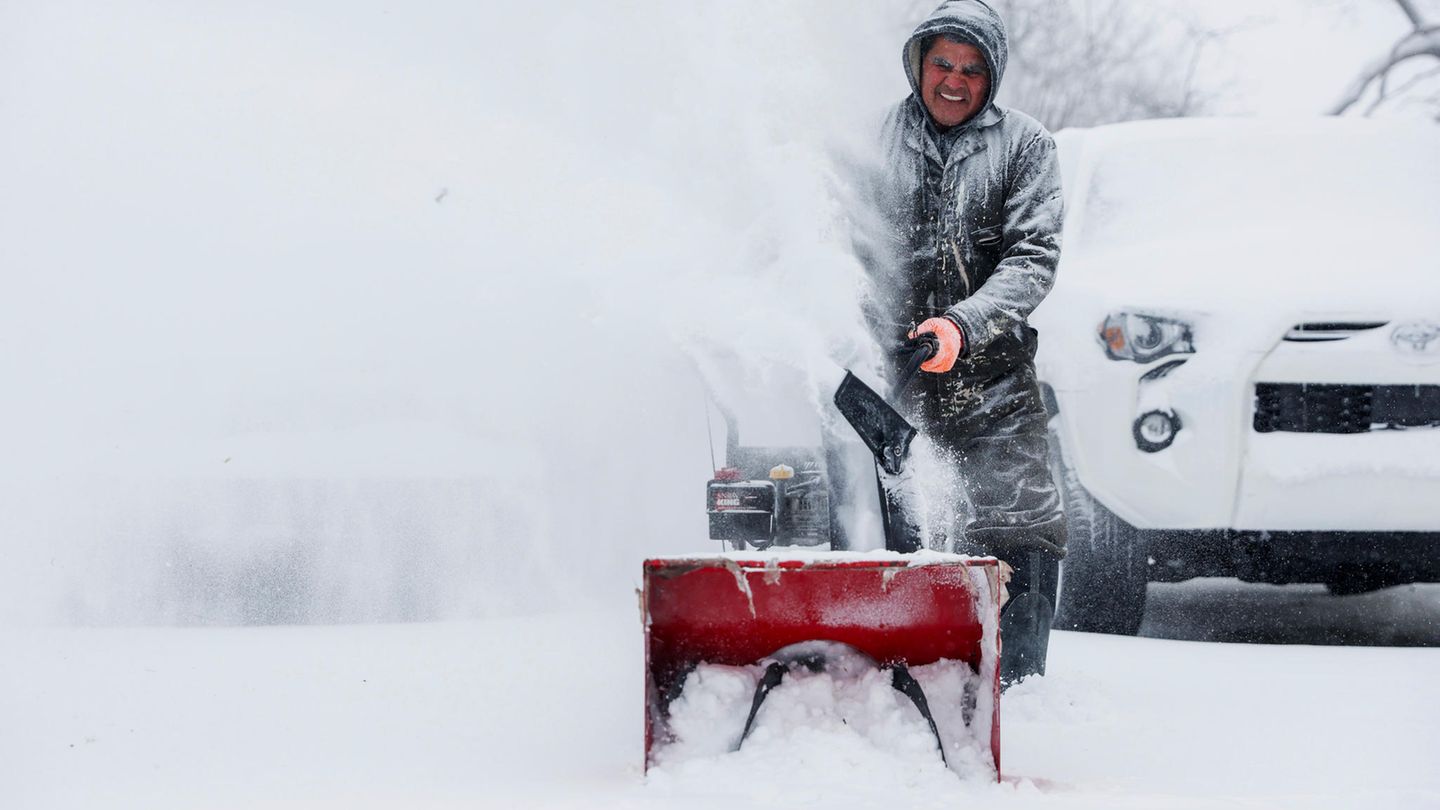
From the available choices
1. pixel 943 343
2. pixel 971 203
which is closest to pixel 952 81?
pixel 971 203

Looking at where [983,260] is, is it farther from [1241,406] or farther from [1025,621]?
[1241,406]

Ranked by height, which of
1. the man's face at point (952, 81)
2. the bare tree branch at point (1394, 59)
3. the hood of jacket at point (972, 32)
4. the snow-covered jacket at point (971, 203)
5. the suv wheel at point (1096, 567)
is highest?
the bare tree branch at point (1394, 59)

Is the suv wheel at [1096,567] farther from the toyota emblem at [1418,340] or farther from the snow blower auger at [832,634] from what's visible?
the snow blower auger at [832,634]

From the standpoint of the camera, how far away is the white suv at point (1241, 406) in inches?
174

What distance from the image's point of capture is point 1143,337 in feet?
14.9

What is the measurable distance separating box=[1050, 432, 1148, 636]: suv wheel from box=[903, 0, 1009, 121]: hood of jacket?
1482 mm

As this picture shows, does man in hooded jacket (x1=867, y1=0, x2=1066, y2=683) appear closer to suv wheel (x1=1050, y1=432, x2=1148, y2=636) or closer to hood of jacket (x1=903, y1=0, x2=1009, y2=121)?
hood of jacket (x1=903, y1=0, x2=1009, y2=121)

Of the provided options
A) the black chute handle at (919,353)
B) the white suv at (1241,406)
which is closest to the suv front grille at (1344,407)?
the white suv at (1241,406)

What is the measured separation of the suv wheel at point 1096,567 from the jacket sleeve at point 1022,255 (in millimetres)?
1177

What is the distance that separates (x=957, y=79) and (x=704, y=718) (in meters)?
1.83

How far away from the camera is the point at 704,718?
2.86m

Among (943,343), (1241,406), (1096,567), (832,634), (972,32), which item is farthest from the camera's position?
(1096,567)

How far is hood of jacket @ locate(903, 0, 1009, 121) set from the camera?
3.61 meters

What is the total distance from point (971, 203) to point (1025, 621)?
1.12 meters
